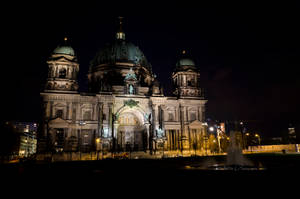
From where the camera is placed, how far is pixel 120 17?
68812 millimetres

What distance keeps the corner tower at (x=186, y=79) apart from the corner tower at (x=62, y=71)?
80.2 ft

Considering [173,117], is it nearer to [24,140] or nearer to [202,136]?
[202,136]

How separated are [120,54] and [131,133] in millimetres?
22560

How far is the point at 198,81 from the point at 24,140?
90790 millimetres

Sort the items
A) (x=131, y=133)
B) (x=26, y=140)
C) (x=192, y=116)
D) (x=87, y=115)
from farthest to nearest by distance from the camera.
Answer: (x=26, y=140), (x=192, y=116), (x=131, y=133), (x=87, y=115)

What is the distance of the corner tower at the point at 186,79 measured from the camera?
56.3 m

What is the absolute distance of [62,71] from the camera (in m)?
49.3

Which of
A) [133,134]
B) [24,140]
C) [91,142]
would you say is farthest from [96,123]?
[24,140]

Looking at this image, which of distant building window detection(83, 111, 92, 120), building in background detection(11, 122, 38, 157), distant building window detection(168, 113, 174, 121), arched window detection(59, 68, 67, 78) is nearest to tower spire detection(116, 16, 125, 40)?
arched window detection(59, 68, 67, 78)

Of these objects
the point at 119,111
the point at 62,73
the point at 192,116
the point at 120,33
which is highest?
the point at 120,33

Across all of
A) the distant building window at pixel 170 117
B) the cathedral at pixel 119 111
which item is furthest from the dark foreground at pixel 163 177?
the distant building window at pixel 170 117

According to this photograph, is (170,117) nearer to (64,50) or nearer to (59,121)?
(59,121)

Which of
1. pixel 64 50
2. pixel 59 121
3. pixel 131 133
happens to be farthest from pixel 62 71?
pixel 131 133

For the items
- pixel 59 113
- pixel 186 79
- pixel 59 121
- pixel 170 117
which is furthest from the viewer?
pixel 186 79
